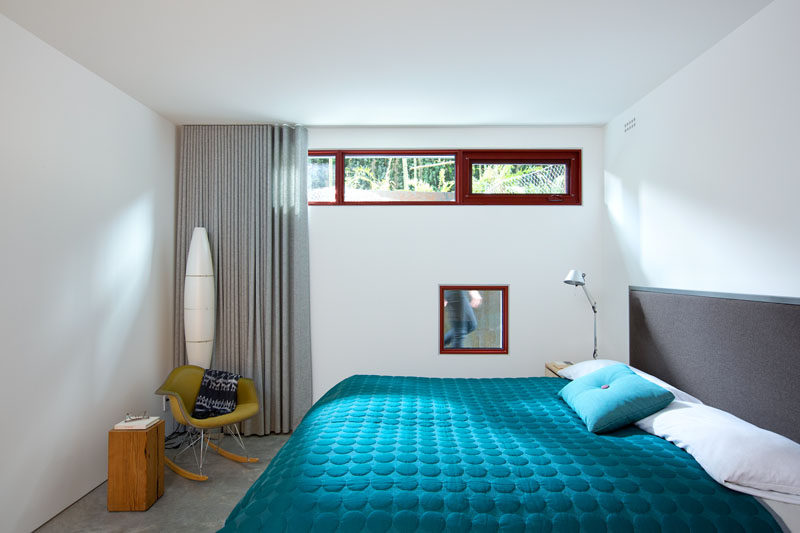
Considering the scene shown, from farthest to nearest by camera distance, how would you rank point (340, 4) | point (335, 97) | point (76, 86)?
point (335, 97) < point (76, 86) < point (340, 4)

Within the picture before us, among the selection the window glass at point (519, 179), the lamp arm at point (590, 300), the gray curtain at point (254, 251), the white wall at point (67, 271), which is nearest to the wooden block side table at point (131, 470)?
the white wall at point (67, 271)

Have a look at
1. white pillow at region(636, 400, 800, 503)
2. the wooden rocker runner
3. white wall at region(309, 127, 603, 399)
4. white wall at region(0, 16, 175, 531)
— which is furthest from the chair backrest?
white pillow at region(636, 400, 800, 503)

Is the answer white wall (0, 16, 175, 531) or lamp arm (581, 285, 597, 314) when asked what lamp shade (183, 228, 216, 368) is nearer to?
white wall (0, 16, 175, 531)

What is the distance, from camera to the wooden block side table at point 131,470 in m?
2.86

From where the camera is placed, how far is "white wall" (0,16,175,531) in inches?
100

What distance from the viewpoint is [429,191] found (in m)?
4.36

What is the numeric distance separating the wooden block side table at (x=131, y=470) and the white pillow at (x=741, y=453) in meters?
2.83

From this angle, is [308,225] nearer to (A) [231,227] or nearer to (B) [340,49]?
(A) [231,227]

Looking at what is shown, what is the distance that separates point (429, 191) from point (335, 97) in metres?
1.23

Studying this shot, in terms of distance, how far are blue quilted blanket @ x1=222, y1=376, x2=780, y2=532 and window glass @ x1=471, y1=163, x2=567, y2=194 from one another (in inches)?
91.8

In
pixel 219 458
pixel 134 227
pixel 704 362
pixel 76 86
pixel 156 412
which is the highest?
pixel 76 86

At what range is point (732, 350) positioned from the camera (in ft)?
8.18

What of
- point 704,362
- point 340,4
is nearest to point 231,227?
point 340,4

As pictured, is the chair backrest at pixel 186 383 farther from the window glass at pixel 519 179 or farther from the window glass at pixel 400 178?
the window glass at pixel 519 179
